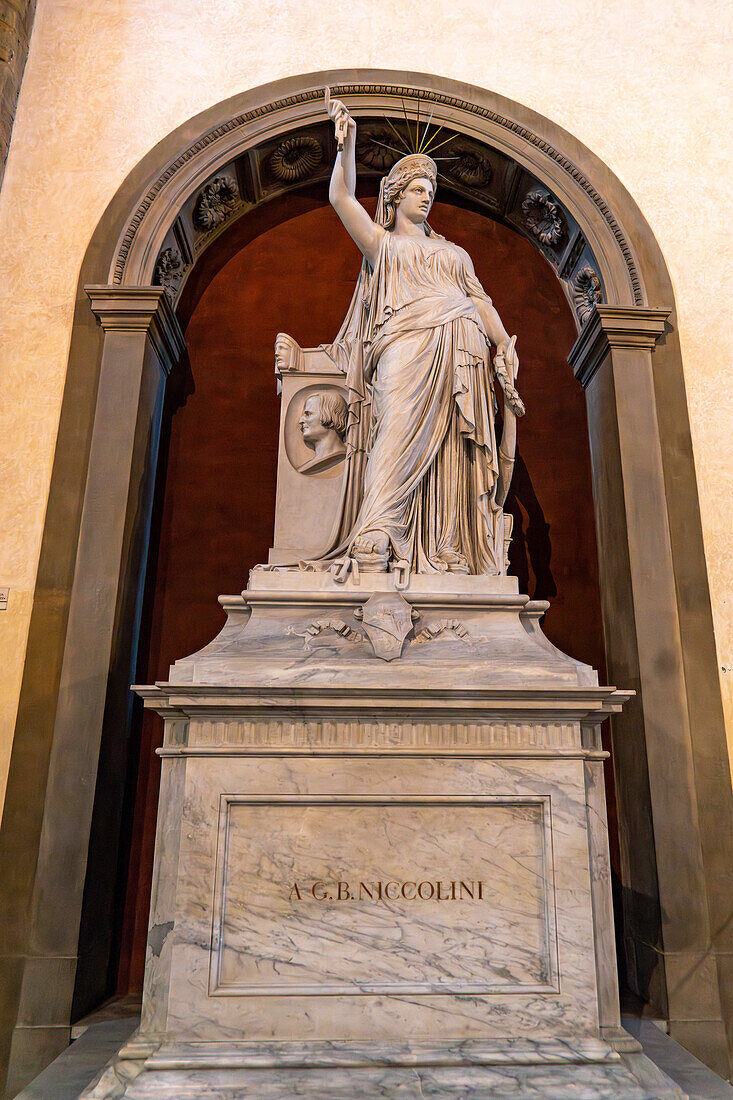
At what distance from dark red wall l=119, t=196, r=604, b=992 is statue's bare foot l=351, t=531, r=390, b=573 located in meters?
1.46

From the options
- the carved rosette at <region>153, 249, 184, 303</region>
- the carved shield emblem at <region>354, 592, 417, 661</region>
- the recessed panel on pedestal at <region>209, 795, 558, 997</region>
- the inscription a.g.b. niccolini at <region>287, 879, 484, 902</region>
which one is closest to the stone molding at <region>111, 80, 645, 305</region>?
the carved rosette at <region>153, 249, 184, 303</region>

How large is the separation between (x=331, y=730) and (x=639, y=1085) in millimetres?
1428

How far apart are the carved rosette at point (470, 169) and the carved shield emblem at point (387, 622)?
3.46 meters

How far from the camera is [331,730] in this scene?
304 centimetres

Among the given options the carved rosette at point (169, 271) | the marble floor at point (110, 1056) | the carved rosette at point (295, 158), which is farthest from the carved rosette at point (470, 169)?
the marble floor at point (110, 1056)

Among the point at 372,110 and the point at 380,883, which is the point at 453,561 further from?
the point at 372,110

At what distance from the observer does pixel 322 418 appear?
4207mm

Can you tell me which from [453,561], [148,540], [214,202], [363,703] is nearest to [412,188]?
[214,202]

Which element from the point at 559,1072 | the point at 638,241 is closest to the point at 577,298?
the point at 638,241

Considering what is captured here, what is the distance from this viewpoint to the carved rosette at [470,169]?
18.1 feet

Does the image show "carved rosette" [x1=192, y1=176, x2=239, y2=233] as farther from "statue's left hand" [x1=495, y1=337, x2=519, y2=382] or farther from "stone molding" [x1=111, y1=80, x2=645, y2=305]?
"statue's left hand" [x1=495, y1=337, x2=519, y2=382]

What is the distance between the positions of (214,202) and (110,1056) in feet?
15.0

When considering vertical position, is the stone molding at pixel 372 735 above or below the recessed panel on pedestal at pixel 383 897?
above

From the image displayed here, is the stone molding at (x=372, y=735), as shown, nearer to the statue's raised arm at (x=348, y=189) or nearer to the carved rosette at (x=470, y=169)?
the statue's raised arm at (x=348, y=189)
